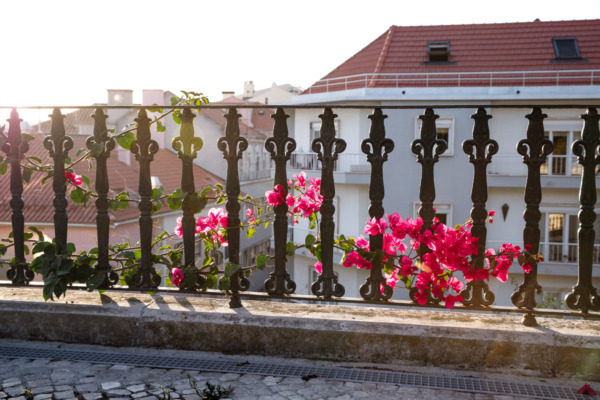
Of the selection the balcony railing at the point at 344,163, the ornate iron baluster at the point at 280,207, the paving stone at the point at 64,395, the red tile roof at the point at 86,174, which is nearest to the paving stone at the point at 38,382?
the paving stone at the point at 64,395

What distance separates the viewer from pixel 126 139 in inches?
138

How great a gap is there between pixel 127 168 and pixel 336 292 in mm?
26322

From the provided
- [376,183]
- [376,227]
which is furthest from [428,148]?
[376,227]

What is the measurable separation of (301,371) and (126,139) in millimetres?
1534

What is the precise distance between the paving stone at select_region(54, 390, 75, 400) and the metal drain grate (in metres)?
0.36

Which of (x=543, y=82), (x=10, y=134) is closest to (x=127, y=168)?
(x=543, y=82)

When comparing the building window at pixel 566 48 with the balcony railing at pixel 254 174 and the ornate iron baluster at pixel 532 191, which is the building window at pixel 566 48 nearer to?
the balcony railing at pixel 254 174

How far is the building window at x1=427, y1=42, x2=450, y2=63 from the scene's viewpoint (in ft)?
79.3

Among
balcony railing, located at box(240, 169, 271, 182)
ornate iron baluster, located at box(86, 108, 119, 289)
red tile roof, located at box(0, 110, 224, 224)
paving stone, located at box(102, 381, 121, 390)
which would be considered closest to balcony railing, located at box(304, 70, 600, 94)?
red tile roof, located at box(0, 110, 224, 224)

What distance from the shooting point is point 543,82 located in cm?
2231

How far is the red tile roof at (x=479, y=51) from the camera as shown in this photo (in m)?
23.0

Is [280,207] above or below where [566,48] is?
below

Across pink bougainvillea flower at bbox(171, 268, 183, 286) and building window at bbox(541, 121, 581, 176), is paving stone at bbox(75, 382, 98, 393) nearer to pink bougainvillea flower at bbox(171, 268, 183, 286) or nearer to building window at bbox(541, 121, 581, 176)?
pink bougainvillea flower at bbox(171, 268, 183, 286)

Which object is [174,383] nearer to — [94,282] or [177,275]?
[177,275]
